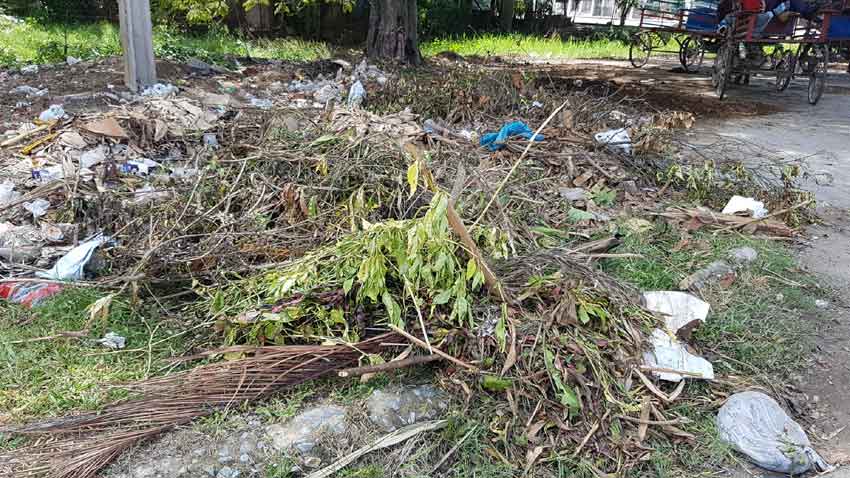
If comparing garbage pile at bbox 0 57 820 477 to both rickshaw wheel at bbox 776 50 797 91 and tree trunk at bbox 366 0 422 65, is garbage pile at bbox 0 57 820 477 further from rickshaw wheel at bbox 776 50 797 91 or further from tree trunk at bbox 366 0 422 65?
rickshaw wheel at bbox 776 50 797 91

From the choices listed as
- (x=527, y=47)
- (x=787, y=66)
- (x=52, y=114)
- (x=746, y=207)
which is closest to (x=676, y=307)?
(x=746, y=207)

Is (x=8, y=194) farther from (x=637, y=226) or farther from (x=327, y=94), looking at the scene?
(x=637, y=226)

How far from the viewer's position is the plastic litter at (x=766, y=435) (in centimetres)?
238

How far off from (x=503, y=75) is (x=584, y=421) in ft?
15.9

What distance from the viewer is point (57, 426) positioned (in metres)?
2.29

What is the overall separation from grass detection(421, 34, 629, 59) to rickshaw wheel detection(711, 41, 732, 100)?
4848 millimetres

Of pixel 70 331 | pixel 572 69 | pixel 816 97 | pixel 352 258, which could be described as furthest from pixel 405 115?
pixel 572 69

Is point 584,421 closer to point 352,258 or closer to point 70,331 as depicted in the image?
point 352,258

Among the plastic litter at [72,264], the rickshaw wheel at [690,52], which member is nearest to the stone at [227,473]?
the plastic litter at [72,264]

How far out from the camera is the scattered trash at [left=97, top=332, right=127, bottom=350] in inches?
109

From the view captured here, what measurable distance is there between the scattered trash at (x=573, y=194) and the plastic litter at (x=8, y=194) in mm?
3294

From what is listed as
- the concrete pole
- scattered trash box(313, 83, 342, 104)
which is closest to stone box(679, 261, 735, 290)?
scattered trash box(313, 83, 342, 104)

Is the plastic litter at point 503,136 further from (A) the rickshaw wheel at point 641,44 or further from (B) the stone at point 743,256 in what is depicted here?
(A) the rickshaw wheel at point 641,44

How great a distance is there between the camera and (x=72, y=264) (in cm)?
317
